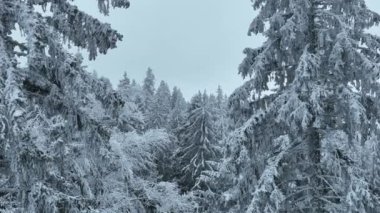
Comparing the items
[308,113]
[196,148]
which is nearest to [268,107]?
[308,113]

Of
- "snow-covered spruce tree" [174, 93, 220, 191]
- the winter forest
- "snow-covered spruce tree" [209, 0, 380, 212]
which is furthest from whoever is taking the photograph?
"snow-covered spruce tree" [174, 93, 220, 191]

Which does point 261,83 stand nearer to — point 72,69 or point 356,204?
point 356,204

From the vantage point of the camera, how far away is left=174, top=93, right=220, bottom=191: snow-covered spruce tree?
125 ft

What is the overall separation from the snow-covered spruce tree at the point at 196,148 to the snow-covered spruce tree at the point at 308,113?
83.4 ft

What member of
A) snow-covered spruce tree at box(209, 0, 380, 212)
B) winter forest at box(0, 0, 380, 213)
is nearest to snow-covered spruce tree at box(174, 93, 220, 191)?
winter forest at box(0, 0, 380, 213)

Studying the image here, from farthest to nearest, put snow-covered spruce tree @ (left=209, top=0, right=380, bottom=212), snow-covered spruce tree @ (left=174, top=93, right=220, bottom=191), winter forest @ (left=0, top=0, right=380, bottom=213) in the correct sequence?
snow-covered spruce tree @ (left=174, top=93, right=220, bottom=191), snow-covered spruce tree @ (left=209, top=0, right=380, bottom=212), winter forest @ (left=0, top=0, right=380, bottom=213)

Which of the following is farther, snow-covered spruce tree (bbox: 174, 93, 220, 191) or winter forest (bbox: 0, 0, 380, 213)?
snow-covered spruce tree (bbox: 174, 93, 220, 191)

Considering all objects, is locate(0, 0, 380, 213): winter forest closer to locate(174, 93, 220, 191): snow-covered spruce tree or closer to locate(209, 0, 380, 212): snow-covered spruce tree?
locate(209, 0, 380, 212): snow-covered spruce tree

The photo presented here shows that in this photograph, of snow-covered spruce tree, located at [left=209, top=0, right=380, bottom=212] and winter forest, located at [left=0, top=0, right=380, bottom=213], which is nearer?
winter forest, located at [left=0, top=0, right=380, bottom=213]

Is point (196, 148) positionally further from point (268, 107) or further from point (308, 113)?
point (308, 113)

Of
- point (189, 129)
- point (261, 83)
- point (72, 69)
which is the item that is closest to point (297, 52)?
point (261, 83)

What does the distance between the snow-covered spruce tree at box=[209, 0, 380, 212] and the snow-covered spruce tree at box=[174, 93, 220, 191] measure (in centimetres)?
2543

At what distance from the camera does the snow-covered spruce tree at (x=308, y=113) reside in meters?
10.4

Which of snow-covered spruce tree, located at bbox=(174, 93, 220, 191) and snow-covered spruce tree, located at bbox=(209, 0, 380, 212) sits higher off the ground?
snow-covered spruce tree, located at bbox=(174, 93, 220, 191)
